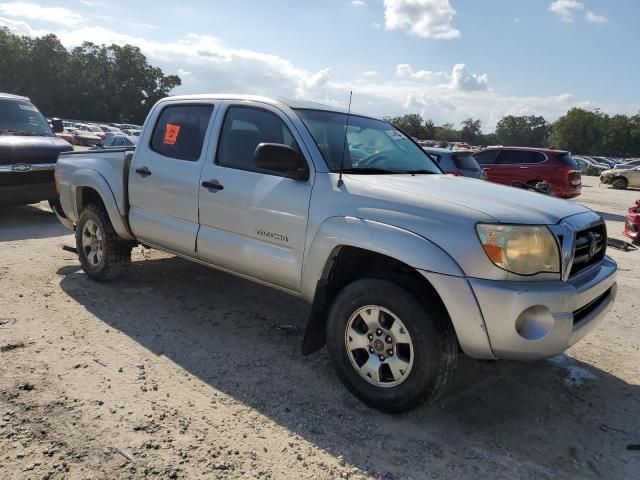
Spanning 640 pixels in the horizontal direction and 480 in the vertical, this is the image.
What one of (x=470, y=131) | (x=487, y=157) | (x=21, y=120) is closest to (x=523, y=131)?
(x=470, y=131)

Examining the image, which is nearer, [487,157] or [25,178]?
[25,178]

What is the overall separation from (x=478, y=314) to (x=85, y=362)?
268cm

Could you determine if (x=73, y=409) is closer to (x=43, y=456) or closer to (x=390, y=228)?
(x=43, y=456)

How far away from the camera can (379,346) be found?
315cm

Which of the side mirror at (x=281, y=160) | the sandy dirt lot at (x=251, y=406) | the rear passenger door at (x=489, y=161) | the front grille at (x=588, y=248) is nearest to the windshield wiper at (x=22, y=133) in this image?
the sandy dirt lot at (x=251, y=406)

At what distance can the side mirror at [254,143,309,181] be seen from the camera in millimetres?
3355

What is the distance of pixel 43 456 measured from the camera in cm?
263

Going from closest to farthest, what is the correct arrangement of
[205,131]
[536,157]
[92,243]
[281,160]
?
[281,160], [205,131], [92,243], [536,157]

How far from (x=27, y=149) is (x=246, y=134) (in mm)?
5944

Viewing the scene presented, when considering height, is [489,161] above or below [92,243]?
above

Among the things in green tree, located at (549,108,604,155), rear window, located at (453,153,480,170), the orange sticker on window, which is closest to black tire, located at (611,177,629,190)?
rear window, located at (453,153,480,170)

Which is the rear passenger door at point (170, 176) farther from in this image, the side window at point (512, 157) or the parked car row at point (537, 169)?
the side window at point (512, 157)

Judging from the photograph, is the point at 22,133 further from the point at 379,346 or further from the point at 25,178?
the point at 379,346

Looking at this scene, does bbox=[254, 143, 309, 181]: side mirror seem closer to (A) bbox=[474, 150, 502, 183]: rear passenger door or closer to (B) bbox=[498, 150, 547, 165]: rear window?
(A) bbox=[474, 150, 502, 183]: rear passenger door
